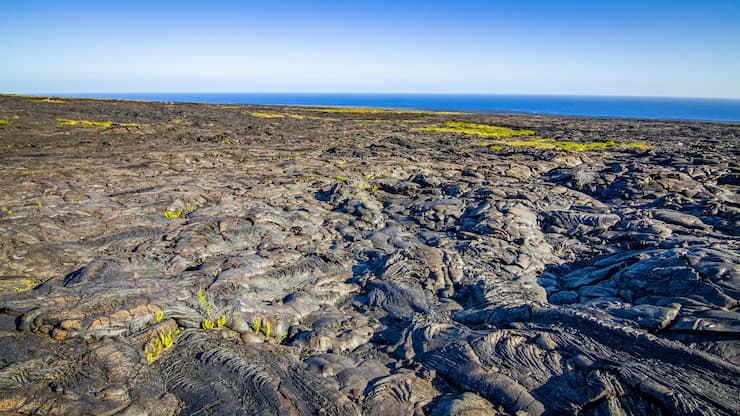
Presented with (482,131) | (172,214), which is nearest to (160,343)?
(172,214)

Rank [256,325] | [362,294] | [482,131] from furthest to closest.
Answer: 1. [482,131]
2. [362,294]
3. [256,325]

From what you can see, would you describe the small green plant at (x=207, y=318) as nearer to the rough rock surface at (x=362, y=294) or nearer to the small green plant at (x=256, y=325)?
the rough rock surface at (x=362, y=294)

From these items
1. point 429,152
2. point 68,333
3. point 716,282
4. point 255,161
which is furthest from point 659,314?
point 429,152

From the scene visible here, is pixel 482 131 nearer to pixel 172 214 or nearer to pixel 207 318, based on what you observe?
pixel 172 214

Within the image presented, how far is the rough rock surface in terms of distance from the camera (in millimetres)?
5895

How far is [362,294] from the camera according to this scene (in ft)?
32.5

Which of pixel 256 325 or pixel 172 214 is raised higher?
pixel 172 214

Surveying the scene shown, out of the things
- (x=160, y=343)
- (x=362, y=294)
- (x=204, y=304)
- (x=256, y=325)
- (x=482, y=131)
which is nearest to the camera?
(x=160, y=343)

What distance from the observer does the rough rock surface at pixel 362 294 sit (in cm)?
589

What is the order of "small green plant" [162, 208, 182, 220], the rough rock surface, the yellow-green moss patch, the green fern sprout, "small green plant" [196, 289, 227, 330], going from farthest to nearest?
1. the yellow-green moss patch
2. "small green plant" [162, 208, 182, 220]
3. the green fern sprout
4. "small green plant" [196, 289, 227, 330]
5. the rough rock surface

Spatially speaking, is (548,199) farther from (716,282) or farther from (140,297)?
(140,297)

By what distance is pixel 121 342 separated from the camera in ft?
22.6

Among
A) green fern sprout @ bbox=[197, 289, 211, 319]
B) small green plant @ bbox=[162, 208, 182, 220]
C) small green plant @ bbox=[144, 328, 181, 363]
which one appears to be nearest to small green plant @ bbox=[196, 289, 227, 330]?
green fern sprout @ bbox=[197, 289, 211, 319]

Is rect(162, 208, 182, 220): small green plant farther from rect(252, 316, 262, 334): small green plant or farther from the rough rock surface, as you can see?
rect(252, 316, 262, 334): small green plant
